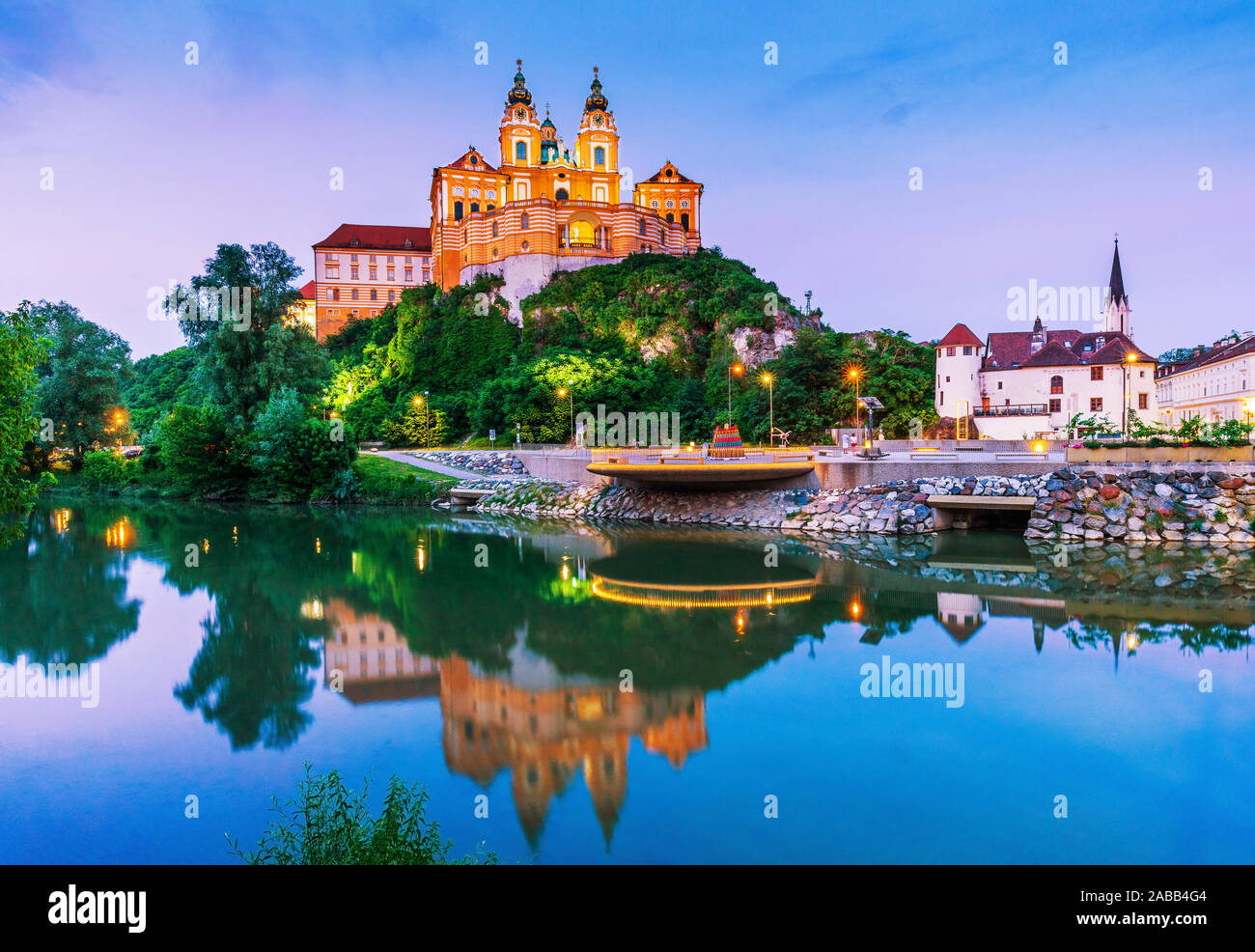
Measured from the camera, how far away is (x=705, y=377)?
60.8 m

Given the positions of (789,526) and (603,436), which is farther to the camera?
(603,436)

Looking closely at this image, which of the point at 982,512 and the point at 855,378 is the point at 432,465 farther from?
the point at 982,512

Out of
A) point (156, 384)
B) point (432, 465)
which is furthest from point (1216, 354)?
point (156, 384)

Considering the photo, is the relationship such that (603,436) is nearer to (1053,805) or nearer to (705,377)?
(705,377)

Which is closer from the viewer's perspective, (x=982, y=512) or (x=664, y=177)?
(x=982, y=512)

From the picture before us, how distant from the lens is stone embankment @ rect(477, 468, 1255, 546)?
968 inches

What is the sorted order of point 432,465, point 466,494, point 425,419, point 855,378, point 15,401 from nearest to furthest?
point 15,401 → point 466,494 → point 855,378 → point 432,465 → point 425,419

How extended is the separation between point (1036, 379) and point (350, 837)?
53631 millimetres

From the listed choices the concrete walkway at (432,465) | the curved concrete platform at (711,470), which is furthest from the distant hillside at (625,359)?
the curved concrete platform at (711,470)

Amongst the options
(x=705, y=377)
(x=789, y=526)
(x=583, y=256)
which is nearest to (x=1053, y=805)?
(x=789, y=526)

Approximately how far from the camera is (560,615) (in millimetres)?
17250

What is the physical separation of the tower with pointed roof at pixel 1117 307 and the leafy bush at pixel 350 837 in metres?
69.1
